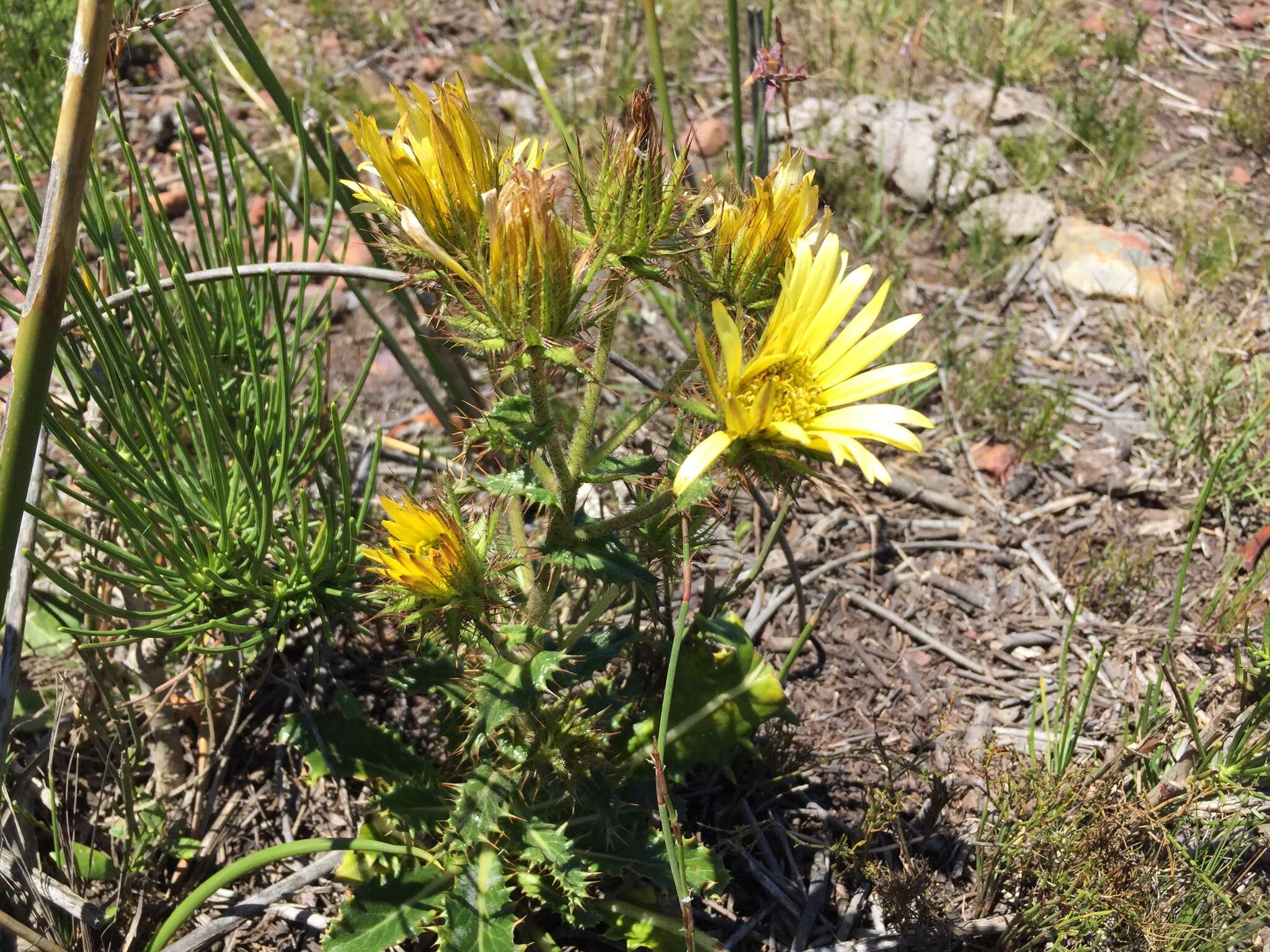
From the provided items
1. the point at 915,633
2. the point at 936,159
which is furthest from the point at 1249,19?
the point at 915,633

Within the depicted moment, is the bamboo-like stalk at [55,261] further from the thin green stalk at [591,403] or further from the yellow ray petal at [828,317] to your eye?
the yellow ray petal at [828,317]

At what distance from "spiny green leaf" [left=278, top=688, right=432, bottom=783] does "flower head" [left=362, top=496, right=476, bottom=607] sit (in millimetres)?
721

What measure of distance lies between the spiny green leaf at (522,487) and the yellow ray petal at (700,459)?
0.25 meters

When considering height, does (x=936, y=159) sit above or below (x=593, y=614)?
above

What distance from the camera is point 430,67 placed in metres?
4.19

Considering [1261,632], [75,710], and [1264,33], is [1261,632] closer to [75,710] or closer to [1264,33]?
[75,710]

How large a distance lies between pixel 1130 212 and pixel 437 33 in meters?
3.12

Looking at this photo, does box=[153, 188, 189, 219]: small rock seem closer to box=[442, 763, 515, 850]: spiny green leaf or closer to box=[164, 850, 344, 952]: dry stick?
box=[164, 850, 344, 952]: dry stick

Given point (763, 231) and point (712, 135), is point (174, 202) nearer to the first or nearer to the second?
point (712, 135)

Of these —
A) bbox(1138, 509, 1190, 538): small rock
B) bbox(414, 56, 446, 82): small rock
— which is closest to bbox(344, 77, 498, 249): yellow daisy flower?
bbox(1138, 509, 1190, 538): small rock

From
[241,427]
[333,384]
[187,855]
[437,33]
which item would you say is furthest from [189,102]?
[187,855]

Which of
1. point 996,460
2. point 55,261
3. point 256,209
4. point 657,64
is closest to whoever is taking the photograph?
point 55,261

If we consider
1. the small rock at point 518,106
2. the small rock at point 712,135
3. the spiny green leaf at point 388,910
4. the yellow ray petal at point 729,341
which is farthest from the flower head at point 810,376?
the small rock at point 518,106

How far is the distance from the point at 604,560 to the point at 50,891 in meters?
1.24
